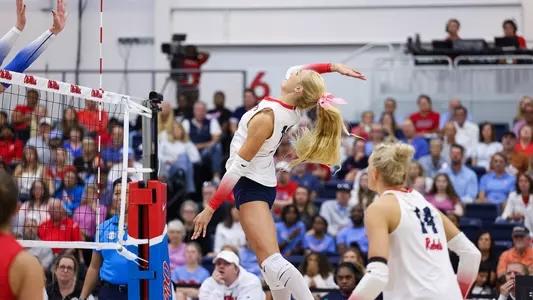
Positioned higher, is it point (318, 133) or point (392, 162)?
point (318, 133)

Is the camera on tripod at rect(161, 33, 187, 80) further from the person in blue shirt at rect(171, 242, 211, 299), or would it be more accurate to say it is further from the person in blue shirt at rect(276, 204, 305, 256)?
the person in blue shirt at rect(171, 242, 211, 299)

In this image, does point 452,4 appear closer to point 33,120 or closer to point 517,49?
point 517,49

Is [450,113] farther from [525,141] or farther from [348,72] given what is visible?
[348,72]

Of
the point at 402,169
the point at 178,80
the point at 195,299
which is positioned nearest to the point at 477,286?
the point at 195,299

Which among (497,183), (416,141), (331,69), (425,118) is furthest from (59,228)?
(425,118)

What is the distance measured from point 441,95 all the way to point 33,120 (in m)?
6.66

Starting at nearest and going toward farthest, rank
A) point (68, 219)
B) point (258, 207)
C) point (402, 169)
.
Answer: point (402, 169)
point (258, 207)
point (68, 219)

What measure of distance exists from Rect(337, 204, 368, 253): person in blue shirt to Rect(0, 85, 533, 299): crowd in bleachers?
0.02m

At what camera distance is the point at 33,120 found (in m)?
16.9

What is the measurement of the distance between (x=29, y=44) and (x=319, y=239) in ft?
20.6

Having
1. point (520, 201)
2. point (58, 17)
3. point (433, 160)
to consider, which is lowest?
point (520, 201)

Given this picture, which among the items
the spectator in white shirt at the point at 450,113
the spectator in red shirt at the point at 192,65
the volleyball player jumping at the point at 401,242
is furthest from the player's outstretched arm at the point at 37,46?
the spectator in red shirt at the point at 192,65

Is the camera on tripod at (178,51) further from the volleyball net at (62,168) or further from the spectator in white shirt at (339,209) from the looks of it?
the spectator in white shirt at (339,209)

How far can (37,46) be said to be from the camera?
330 inches
